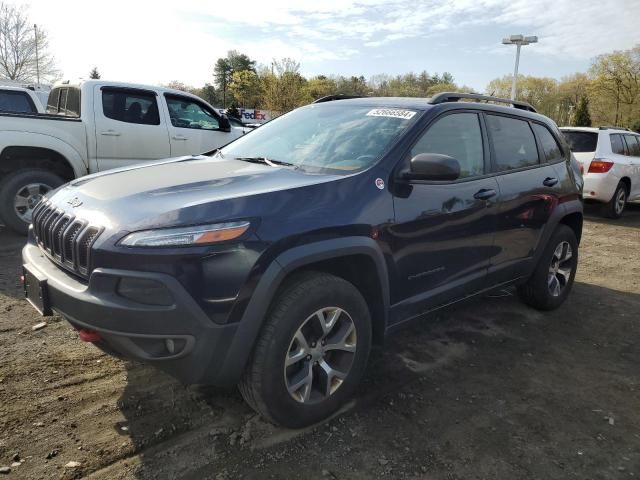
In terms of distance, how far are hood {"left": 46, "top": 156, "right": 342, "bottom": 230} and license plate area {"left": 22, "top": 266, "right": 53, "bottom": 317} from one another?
38 cm

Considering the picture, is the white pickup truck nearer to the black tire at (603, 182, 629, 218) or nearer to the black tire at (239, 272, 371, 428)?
the black tire at (239, 272, 371, 428)

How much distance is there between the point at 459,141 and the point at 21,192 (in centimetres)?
524

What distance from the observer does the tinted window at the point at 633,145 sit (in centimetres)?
1043

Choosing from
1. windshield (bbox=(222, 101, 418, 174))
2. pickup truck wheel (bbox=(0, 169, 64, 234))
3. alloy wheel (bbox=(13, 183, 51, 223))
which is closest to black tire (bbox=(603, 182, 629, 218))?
windshield (bbox=(222, 101, 418, 174))

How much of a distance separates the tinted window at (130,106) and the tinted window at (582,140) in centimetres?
761

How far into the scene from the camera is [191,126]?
7.70 meters

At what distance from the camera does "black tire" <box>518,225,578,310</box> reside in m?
4.38

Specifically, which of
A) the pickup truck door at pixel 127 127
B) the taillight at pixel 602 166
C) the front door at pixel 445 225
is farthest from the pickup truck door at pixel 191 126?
the taillight at pixel 602 166

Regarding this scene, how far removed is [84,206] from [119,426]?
45.4 inches

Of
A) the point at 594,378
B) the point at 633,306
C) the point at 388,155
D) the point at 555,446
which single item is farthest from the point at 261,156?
the point at 633,306

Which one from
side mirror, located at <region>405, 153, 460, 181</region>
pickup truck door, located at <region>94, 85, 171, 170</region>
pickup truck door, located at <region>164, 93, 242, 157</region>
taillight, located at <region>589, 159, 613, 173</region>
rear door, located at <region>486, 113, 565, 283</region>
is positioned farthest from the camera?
taillight, located at <region>589, 159, 613, 173</region>

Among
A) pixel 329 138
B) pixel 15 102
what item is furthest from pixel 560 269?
pixel 15 102

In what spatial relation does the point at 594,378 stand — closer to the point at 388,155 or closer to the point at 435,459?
the point at 435,459

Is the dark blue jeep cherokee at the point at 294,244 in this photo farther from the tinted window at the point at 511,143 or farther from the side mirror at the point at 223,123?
the side mirror at the point at 223,123
